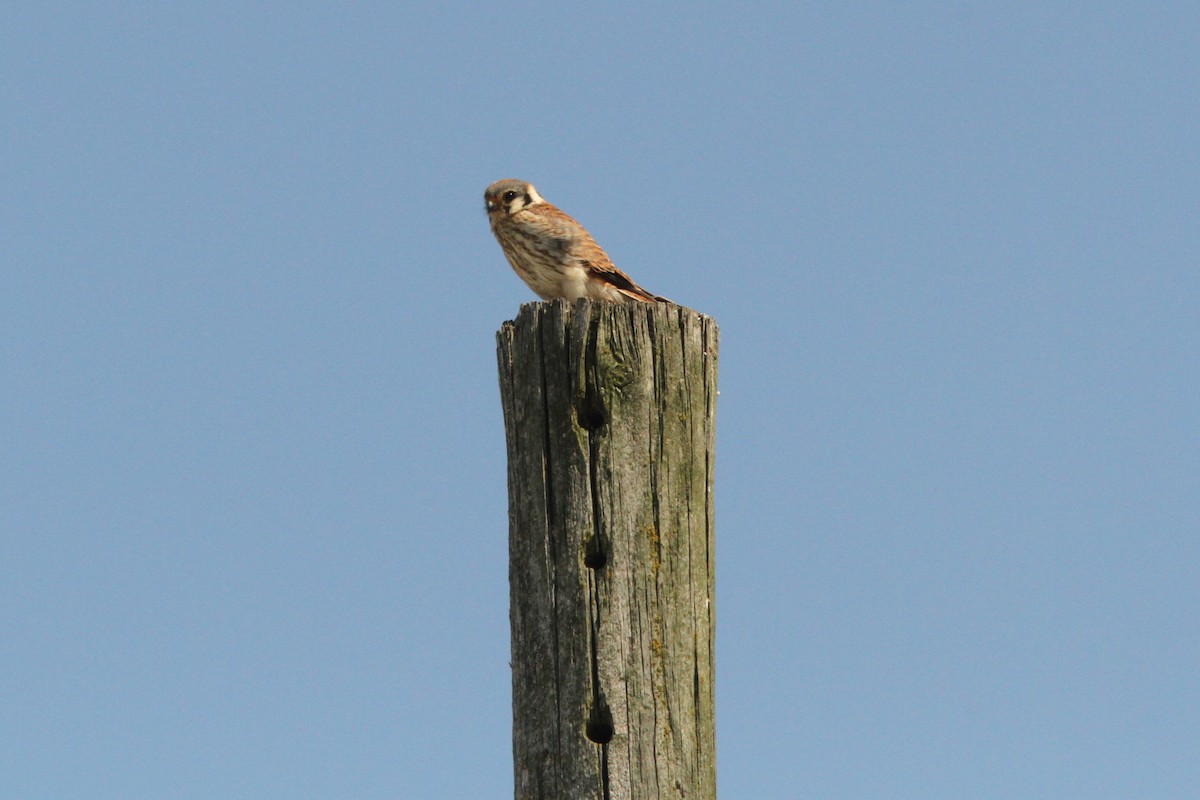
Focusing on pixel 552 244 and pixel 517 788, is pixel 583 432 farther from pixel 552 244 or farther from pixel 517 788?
pixel 552 244

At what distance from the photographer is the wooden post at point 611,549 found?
381 centimetres

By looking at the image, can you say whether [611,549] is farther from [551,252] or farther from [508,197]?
[508,197]

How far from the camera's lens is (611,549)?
3.88 m

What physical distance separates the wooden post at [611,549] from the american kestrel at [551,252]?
2966 mm

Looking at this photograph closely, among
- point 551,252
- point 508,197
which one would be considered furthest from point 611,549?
point 508,197

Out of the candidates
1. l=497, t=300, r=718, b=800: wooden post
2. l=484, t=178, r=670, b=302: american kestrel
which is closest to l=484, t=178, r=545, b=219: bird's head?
l=484, t=178, r=670, b=302: american kestrel

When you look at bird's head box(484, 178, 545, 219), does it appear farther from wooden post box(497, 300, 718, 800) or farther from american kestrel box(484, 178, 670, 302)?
wooden post box(497, 300, 718, 800)

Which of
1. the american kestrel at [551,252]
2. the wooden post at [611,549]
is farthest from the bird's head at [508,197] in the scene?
the wooden post at [611,549]

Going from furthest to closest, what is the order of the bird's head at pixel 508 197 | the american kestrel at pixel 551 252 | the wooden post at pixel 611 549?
the bird's head at pixel 508 197, the american kestrel at pixel 551 252, the wooden post at pixel 611 549

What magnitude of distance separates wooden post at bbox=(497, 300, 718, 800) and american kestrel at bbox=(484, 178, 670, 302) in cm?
297

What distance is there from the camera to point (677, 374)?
4.10m

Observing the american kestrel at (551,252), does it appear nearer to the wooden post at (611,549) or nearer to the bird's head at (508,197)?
the bird's head at (508,197)

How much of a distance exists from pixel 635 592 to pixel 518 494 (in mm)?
515

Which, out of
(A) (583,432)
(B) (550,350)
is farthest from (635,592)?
(B) (550,350)
